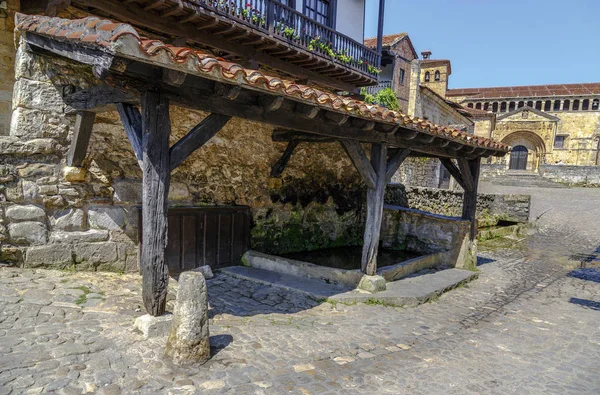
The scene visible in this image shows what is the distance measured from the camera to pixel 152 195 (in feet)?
11.1

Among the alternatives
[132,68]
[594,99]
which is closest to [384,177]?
[132,68]

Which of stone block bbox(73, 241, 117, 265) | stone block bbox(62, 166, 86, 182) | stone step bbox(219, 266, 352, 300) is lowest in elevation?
stone step bbox(219, 266, 352, 300)

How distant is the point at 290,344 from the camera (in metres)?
3.67

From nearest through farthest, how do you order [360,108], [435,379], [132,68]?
1. [132,68]
2. [435,379]
3. [360,108]

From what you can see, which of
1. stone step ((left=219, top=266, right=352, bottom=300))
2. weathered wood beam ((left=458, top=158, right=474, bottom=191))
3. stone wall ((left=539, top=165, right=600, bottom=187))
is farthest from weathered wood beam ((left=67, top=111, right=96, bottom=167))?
stone wall ((left=539, top=165, right=600, bottom=187))

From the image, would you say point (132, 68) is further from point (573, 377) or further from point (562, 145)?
point (562, 145)

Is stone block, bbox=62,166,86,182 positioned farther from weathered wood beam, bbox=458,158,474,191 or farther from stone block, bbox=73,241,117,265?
weathered wood beam, bbox=458,158,474,191

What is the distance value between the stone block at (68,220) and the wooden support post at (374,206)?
381 cm

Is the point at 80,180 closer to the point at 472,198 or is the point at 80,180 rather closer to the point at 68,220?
the point at 68,220

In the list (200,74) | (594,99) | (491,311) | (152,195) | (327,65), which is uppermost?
(594,99)

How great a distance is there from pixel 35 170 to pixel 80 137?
625mm

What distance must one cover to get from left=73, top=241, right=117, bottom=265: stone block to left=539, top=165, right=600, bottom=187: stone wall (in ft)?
92.6

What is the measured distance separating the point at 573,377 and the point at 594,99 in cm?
4499

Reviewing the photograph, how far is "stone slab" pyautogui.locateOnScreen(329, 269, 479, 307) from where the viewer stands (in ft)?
17.0
